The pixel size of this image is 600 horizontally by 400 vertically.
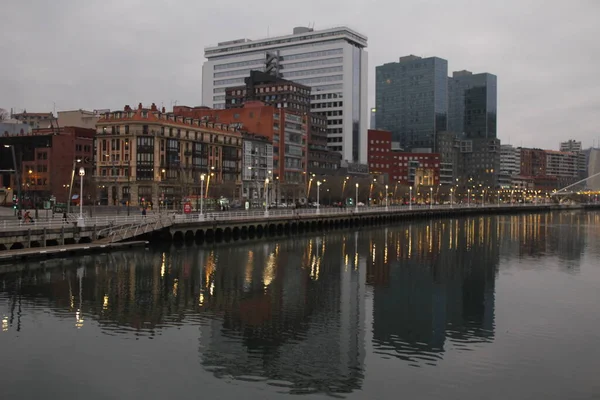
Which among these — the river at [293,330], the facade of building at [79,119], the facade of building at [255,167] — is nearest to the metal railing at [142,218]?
the river at [293,330]

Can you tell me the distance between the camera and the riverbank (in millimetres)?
49406

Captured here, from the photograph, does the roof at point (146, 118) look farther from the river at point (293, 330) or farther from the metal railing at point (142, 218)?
the river at point (293, 330)

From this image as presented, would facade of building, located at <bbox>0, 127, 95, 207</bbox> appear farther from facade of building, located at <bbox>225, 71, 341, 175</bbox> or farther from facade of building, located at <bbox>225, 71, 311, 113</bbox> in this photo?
facade of building, located at <bbox>225, 71, 311, 113</bbox>

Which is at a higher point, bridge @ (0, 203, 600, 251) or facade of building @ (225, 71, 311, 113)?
facade of building @ (225, 71, 311, 113)

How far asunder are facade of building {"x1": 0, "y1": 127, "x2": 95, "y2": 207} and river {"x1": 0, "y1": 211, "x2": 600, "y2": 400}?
77127 mm

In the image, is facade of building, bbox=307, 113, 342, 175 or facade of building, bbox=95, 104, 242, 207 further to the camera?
facade of building, bbox=307, 113, 342, 175

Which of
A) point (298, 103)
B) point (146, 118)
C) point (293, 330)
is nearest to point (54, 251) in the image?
point (293, 330)

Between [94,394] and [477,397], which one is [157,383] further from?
[477,397]

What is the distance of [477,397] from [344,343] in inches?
321

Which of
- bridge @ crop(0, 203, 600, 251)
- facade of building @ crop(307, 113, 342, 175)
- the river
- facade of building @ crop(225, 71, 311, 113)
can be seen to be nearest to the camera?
the river

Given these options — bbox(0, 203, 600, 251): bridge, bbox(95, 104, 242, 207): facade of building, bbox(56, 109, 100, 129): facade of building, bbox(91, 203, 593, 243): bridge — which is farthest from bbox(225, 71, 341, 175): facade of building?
bbox(0, 203, 600, 251): bridge

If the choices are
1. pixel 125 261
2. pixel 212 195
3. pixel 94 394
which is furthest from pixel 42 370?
pixel 212 195

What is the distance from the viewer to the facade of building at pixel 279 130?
16150 cm

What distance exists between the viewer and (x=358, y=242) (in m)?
84.1
